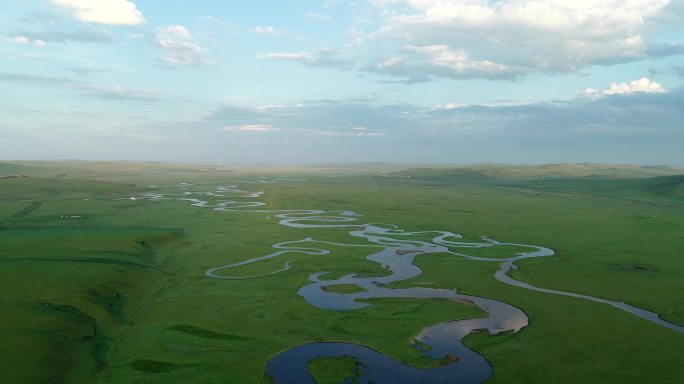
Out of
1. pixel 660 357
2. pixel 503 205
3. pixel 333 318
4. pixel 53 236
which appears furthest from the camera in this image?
pixel 503 205

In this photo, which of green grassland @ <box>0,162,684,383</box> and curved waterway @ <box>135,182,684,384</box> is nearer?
curved waterway @ <box>135,182,684,384</box>

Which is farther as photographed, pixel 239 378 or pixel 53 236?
pixel 53 236

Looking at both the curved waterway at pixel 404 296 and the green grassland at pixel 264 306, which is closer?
the curved waterway at pixel 404 296

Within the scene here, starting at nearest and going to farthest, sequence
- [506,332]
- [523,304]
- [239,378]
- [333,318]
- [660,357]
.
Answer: [239,378] → [660,357] → [506,332] → [333,318] → [523,304]

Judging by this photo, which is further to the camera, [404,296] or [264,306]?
[404,296]

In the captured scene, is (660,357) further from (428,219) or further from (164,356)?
A: (428,219)

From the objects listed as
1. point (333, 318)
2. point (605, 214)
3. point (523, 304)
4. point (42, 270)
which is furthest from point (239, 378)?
point (605, 214)
